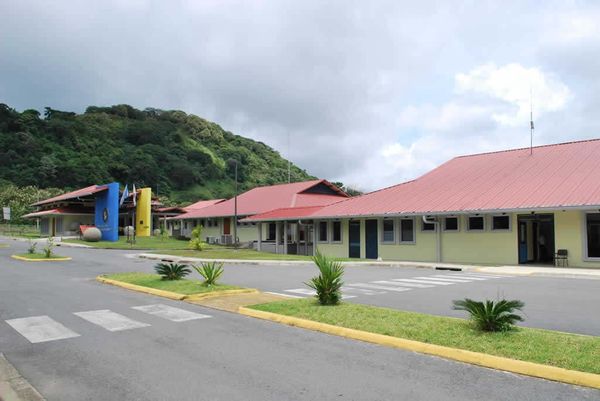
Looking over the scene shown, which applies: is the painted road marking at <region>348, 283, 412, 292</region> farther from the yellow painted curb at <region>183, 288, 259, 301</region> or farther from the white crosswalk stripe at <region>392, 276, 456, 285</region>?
the yellow painted curb at <region>183, 288, 259, 301</region>

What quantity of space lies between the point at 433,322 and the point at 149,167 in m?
114

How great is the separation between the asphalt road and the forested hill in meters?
74.5

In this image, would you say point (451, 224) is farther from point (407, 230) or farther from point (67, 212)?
point (67, 212)

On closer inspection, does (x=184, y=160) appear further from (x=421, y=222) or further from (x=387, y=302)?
(x=387, y=302)

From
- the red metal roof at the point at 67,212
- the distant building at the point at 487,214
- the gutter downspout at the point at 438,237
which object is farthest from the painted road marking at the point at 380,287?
the red metal roof at the point at 67,212

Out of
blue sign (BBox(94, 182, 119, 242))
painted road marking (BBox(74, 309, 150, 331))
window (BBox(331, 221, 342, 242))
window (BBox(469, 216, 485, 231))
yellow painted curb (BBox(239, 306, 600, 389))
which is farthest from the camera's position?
blue sign (BBox(94, 182, 119, 242))

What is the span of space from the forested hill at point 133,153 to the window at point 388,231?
5537 centimetres

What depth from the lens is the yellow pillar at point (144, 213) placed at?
2457 inches

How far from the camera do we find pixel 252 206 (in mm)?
48156

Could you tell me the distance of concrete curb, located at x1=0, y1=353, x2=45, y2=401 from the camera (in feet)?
18.2

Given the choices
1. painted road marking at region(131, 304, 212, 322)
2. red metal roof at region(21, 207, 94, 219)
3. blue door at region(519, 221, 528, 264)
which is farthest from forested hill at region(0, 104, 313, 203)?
painted road marking at region(131, 304, 212, 322)

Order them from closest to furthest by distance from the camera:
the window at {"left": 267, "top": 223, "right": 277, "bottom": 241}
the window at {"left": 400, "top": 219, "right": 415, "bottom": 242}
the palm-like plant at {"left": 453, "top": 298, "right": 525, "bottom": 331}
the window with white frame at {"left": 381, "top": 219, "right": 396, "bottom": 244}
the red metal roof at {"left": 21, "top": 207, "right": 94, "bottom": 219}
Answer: the palm-like plant at {"left": 453, "top": 298, "right": 525, "bottom": 331}, the window at {"left": 400, "top": 219, "right": 415, "bottom": 242}, the window with white frame at {"left": 381, "top": 219, "right": 396, "bottom": 244}, the window at {"left": 267, "top": 223, "right": 277, "bottom": 241}, the red metal roof at {"left": 21, "top": 207, "right": 94, "bottom": 219}

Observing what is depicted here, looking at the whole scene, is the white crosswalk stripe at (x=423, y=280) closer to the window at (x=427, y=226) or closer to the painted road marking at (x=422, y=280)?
the painted road marking at (x=422, y=280)

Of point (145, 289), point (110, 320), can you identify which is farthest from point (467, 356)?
point (145, 289)
